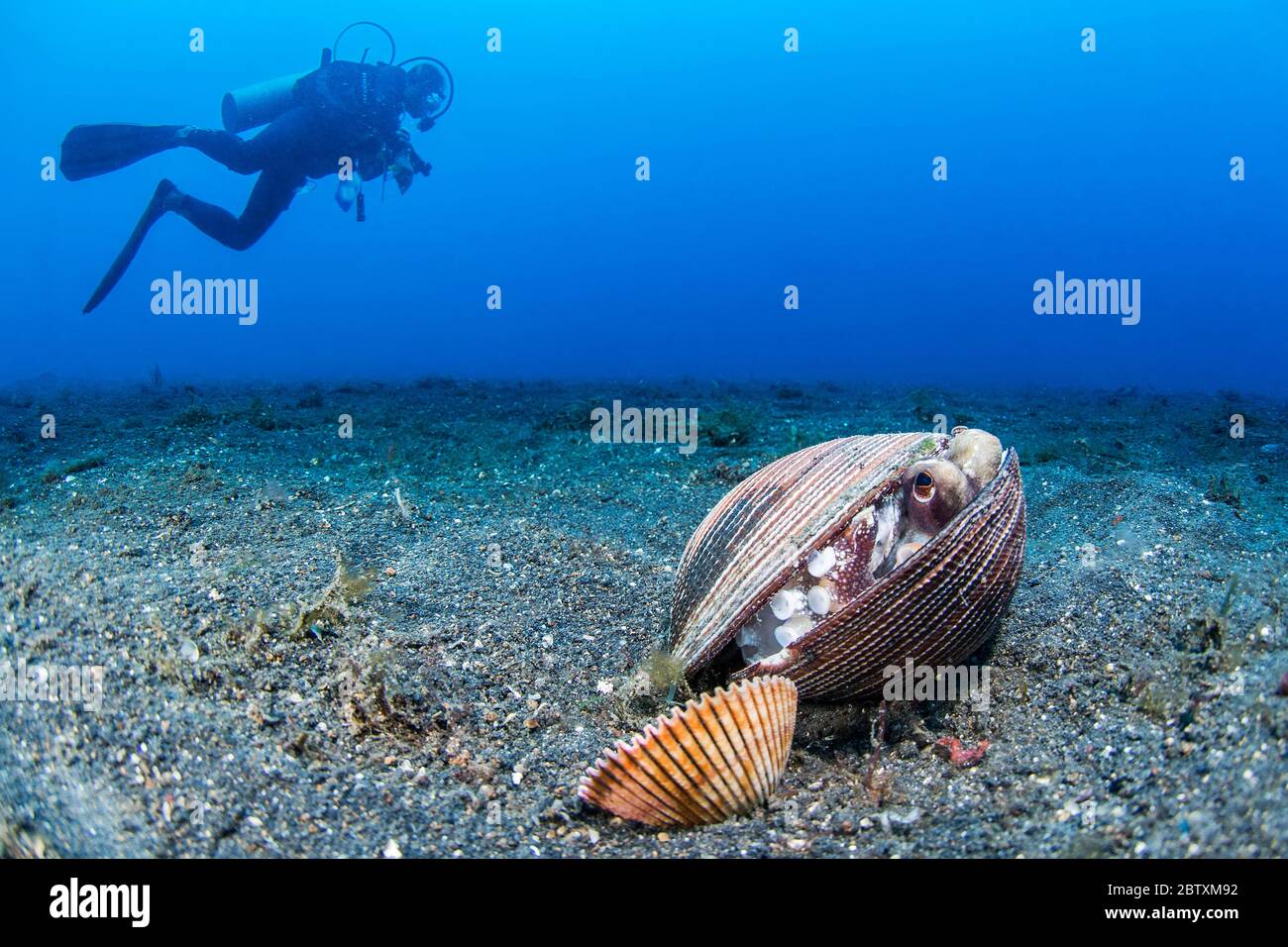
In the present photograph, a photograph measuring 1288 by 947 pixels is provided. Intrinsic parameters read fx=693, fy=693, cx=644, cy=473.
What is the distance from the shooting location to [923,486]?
3334mm

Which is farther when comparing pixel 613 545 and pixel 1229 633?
pixel 613 545

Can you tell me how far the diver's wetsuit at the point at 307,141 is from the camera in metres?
13.2

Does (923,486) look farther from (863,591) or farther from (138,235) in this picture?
(138,235)

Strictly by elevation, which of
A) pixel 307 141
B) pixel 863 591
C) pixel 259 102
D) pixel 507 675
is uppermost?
pixel 259 102

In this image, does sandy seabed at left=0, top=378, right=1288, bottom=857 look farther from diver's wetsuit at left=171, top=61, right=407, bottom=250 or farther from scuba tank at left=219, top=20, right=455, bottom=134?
scuba tank at left=219, top=20, right=455, bottom=134

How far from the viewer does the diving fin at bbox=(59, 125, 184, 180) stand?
44.6 feet

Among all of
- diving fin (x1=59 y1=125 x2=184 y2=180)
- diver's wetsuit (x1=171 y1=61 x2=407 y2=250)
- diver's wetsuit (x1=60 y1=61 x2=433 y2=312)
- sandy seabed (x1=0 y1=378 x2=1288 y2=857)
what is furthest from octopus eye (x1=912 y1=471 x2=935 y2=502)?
diving fin (x1=59 y1=125 x2=184 y2=180)

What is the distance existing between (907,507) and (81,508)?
616 centimetres

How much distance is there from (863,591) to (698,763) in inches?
Answer: 44.1

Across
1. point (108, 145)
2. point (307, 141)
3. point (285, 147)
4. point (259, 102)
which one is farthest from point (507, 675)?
point (108, 145)
